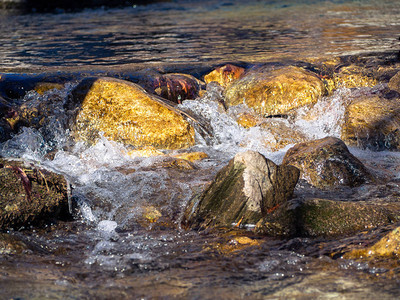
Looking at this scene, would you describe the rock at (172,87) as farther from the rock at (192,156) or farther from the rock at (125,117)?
the rock at (192,156)

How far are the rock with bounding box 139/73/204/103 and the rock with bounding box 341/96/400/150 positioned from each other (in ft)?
7.76

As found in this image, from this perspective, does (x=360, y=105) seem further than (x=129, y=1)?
No

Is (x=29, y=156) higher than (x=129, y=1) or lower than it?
lower

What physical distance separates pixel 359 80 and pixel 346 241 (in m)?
5.33

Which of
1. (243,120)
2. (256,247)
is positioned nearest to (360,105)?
(243,120)

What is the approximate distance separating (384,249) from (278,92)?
4.23 m

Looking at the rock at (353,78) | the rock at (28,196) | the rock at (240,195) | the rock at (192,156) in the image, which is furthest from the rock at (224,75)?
the rock at (28,196)

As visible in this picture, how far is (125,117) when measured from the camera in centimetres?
576

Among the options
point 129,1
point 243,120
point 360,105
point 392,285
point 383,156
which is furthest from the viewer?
point 129,1

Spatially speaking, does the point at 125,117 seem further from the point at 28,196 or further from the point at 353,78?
the point at 353,78

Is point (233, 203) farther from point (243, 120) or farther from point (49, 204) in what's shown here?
point (243, 120)

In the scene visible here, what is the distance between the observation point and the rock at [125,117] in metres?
5.64

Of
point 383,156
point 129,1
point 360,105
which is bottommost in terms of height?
point 383,156

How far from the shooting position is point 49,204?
3523 millimetres
